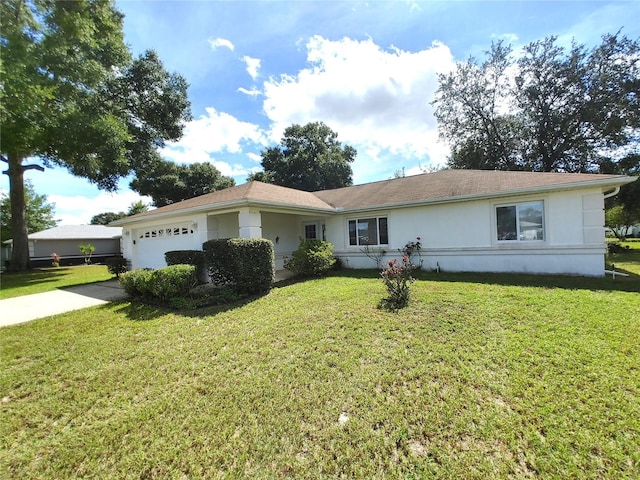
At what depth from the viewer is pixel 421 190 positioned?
38.1 feet

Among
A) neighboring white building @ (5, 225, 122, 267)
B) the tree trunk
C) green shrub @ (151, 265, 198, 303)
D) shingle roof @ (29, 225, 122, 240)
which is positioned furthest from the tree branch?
green shrub @ (151, 265, 198, 303)

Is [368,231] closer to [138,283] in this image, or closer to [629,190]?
[138,283]

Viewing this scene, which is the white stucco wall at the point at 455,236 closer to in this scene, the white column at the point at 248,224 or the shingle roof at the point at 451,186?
the white column at the point at 248,224

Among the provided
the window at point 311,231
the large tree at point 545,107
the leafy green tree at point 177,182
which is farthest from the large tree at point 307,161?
the window at point 311,231

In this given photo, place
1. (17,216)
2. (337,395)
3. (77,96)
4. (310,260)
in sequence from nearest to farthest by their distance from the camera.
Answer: (337,395) < (310,260) < (77,96) < (17,216)

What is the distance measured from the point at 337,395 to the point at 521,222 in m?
→ 8.99

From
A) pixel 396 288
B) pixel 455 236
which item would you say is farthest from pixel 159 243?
pixel 455 236

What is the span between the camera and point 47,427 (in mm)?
3080

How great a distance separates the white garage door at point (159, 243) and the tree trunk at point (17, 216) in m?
12.6

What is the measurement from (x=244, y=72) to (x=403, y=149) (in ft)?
53.7

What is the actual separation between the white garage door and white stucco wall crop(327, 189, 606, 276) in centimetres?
645

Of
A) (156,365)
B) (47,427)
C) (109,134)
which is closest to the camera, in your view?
(47,427)

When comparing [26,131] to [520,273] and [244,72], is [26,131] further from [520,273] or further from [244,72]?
[520,273]

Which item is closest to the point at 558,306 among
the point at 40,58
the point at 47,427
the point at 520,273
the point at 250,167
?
the point at 520,273
